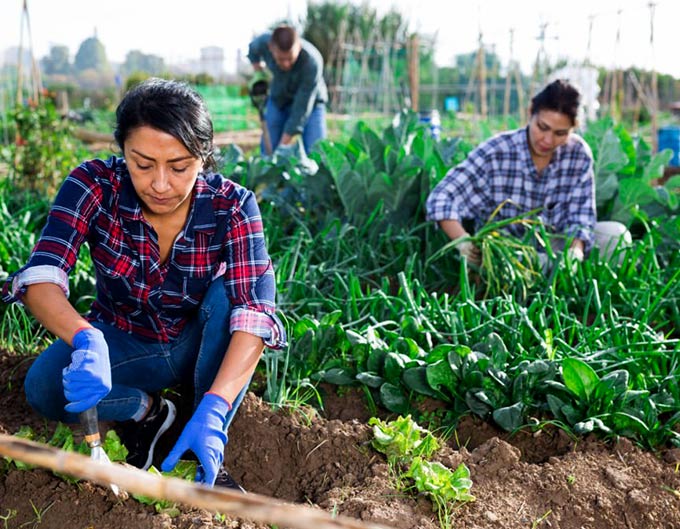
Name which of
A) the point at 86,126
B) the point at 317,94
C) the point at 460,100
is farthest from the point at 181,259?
the point at 460,100

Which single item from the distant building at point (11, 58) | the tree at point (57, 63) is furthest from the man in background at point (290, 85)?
the tree at point (57, 63)

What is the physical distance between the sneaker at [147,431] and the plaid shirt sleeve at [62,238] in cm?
38

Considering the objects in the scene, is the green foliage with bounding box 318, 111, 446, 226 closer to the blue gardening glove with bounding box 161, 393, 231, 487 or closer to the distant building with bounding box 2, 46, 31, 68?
the blue gardening glove with bounding box 161, 393, 231, 487

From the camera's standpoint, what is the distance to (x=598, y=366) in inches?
73.2

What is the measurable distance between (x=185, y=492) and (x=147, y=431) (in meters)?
1.17

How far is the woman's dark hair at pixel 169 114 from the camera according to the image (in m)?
1.34

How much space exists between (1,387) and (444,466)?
115 centimetres

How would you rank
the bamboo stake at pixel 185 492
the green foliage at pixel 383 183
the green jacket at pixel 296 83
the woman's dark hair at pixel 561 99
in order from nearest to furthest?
the bamboo stake at pixel 185 492 → the woman's dark hair at pixel 561 99 → the green foliage at pixel 383 183 → the green jacket at pixel 296 83

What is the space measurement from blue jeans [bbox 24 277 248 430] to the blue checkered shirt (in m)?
1.20

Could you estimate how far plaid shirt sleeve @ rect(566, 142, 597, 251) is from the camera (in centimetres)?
262

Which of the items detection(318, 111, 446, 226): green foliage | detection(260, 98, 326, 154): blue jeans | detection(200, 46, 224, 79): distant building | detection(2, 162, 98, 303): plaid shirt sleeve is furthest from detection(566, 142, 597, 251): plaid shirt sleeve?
detection(200, 46, 224, 79): distant building

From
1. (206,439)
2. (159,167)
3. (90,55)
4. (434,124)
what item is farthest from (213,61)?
(206,439)

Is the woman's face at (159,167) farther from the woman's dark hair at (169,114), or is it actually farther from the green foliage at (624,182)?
the green foliage at (624,182)

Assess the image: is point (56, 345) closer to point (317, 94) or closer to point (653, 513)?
point (653, 513)
